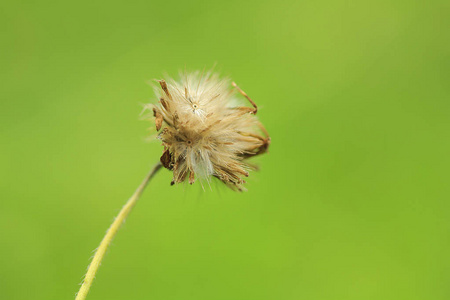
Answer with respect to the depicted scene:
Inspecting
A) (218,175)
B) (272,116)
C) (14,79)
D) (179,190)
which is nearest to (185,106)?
(218,175)

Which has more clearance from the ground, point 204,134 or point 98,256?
point 204,134

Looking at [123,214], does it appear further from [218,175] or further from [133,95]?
[133,95]

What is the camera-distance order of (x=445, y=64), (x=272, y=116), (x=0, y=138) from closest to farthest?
(x=0, y=138) → (x=272, y=116) → (x=445, y=64)

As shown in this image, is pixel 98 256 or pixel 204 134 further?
pixel 204 134

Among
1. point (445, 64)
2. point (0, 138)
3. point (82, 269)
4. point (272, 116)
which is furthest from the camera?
point (445, 64)

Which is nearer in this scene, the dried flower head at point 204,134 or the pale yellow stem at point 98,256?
the pale yellow stem at point 98,256

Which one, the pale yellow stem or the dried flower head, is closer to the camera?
the pale yellow stem

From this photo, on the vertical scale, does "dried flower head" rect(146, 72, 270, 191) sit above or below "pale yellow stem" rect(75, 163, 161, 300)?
above

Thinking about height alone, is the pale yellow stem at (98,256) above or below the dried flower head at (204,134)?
below
